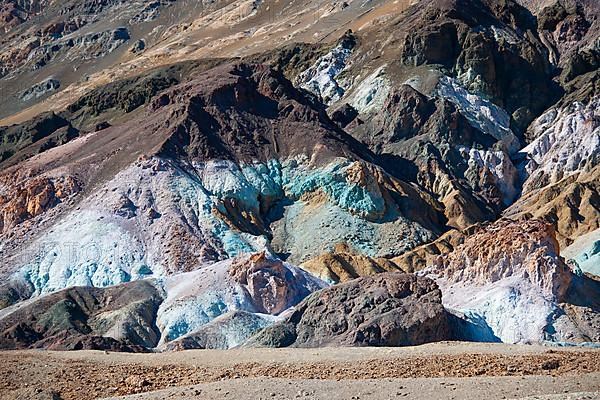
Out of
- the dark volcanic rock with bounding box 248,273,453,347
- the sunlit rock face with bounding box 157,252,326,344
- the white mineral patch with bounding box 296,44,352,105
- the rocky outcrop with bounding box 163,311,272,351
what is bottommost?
the white mineral patch with bounding box 296,44,352,105

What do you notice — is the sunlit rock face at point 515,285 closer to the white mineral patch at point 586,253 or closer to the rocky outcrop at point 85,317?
the rocky outcrop at point 85,317

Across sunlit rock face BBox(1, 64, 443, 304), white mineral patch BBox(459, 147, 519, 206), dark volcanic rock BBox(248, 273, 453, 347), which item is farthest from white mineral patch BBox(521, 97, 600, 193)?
dark volcanic rock BBox(248, 273, 453, 347)

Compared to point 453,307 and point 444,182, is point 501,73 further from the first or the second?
point 453,307

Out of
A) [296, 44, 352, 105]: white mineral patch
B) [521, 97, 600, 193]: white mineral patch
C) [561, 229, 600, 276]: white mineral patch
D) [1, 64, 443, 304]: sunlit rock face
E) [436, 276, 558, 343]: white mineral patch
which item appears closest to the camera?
[436, 276, 558, 343]: white mineral patch

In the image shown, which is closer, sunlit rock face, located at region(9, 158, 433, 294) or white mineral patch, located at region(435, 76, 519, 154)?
sunlit rock face, located at region(9, 158, 433, 294)

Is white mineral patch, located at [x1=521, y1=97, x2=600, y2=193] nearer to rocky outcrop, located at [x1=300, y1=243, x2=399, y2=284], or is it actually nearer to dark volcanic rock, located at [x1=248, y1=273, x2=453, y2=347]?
rocky outcrop, located at [x1=300, y1=243, x2=399, y2=284]

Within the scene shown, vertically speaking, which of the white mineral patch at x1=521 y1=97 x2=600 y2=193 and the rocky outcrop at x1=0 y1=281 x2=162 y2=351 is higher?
the rocky outcrop at x1=0 y1=281 x2=162 y2=351
